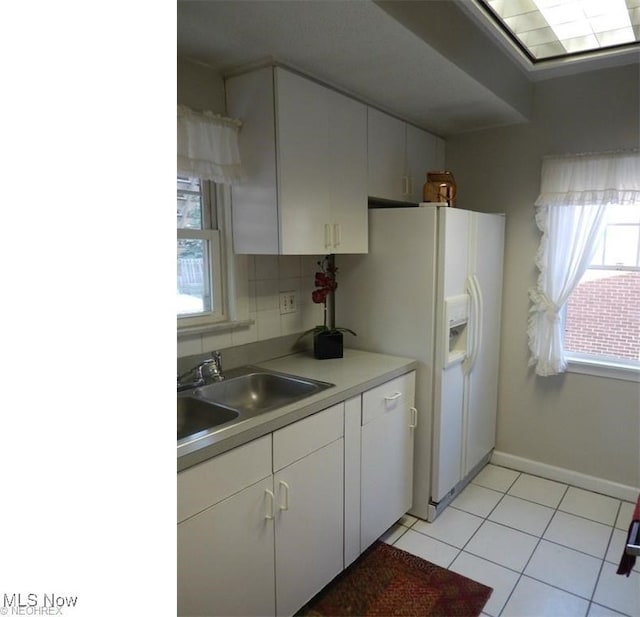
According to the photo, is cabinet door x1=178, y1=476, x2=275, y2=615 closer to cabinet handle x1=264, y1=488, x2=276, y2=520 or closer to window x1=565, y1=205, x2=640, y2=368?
cabinet handle x1=264, y1=488, x2=276, y2=520

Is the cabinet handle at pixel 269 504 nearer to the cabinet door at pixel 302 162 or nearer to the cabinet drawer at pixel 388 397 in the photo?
the cabinet drawer at pixel 388 397

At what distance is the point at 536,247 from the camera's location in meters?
2.89

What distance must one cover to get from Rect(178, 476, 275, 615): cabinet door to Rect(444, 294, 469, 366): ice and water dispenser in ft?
4.15

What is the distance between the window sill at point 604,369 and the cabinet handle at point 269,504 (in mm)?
2150

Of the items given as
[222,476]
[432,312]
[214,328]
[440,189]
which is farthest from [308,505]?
[440,189]

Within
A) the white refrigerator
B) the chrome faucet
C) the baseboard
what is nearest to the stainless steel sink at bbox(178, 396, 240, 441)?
the chrome faucet

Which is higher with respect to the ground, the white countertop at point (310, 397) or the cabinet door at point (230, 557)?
the white countertop at point (310, 397)

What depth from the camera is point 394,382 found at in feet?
Result: 7.45

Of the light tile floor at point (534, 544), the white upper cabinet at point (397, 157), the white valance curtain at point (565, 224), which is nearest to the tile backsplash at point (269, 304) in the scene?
the white upper cabinet at point (397, 157)

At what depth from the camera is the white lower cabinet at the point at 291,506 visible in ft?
4.59

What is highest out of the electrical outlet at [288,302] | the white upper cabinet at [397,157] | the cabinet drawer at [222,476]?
the white upper cabinet at [397,157]

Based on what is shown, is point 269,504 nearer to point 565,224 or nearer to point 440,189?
point 440,189

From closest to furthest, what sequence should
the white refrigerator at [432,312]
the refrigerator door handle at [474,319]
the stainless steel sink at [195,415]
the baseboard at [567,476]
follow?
the stainless steel sink at [195,415]
the white refrigerator at [432,312]
the refrigerator door handle at [474,319]
the baseboard at [567,476]

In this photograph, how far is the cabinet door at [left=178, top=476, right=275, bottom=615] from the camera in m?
1.36
